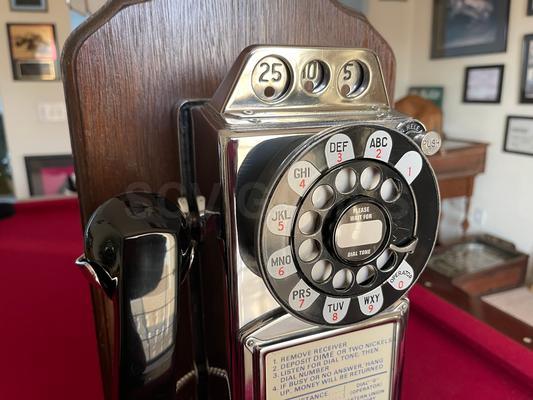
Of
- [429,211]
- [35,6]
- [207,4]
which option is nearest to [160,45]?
[207,4]

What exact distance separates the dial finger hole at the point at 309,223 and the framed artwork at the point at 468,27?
9.31 ft

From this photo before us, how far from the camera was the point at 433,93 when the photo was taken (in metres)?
3.30

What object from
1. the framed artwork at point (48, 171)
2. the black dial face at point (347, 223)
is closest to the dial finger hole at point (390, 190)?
the black dial face at point (347, 223)

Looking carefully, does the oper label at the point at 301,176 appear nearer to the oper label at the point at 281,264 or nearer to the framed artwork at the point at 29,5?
the oper label at the point at 281,264

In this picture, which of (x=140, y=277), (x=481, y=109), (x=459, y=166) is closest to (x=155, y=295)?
(x=140, y=277)

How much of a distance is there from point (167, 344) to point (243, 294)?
95 millimetres

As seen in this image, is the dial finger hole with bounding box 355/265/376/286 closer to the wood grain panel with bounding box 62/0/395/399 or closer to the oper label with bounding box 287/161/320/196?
the oper label with bounding box 287/161/320/196

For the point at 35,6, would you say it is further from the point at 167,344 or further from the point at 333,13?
the point at 167,344

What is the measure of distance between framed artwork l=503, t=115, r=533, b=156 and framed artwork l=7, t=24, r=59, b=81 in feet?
9.18

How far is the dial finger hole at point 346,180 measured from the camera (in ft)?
1.35

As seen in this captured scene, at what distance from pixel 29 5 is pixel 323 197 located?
2.98 meters

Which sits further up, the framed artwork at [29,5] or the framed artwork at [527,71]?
the framed artwork at [29,5]

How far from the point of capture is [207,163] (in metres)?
0.46

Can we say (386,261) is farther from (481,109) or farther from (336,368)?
(481,109)
